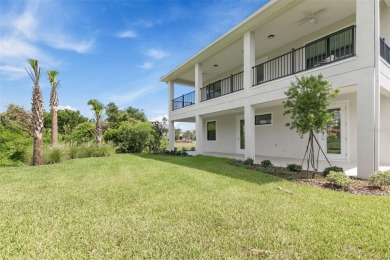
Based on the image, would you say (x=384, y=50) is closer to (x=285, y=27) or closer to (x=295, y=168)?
(x=285, y=27)

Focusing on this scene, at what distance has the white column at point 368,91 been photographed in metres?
5.68

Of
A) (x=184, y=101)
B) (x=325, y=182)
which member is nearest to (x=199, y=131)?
A: (x=184, y=101)

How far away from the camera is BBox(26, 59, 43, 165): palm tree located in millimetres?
9680

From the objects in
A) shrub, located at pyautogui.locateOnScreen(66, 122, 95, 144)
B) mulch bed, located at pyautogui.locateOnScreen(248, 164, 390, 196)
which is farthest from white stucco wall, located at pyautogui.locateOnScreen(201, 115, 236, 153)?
shrub, located at pyautogui.locateOnScreen(66, 122, 95, 144)

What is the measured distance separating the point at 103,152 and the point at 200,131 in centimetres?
642

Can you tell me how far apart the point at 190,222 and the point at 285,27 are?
9088 mm

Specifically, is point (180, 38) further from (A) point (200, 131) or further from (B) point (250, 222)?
(B) point (250, 222)

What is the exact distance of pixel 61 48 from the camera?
12414 millimetres

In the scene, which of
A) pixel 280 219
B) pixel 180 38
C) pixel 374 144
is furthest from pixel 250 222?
pixel 180 38

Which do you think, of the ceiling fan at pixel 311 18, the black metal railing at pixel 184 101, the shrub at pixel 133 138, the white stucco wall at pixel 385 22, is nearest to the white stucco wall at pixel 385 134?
the white stucco wall at pixel 385 22

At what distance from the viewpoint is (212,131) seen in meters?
17.1

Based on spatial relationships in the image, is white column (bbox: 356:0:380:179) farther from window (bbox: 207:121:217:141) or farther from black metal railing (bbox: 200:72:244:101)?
window (bbox: 207:121:217:141)

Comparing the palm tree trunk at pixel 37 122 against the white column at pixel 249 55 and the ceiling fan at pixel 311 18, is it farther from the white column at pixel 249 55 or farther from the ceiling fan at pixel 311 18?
the ceiling fan at pixel 311 18

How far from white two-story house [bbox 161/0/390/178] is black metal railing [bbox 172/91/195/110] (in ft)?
0.67
